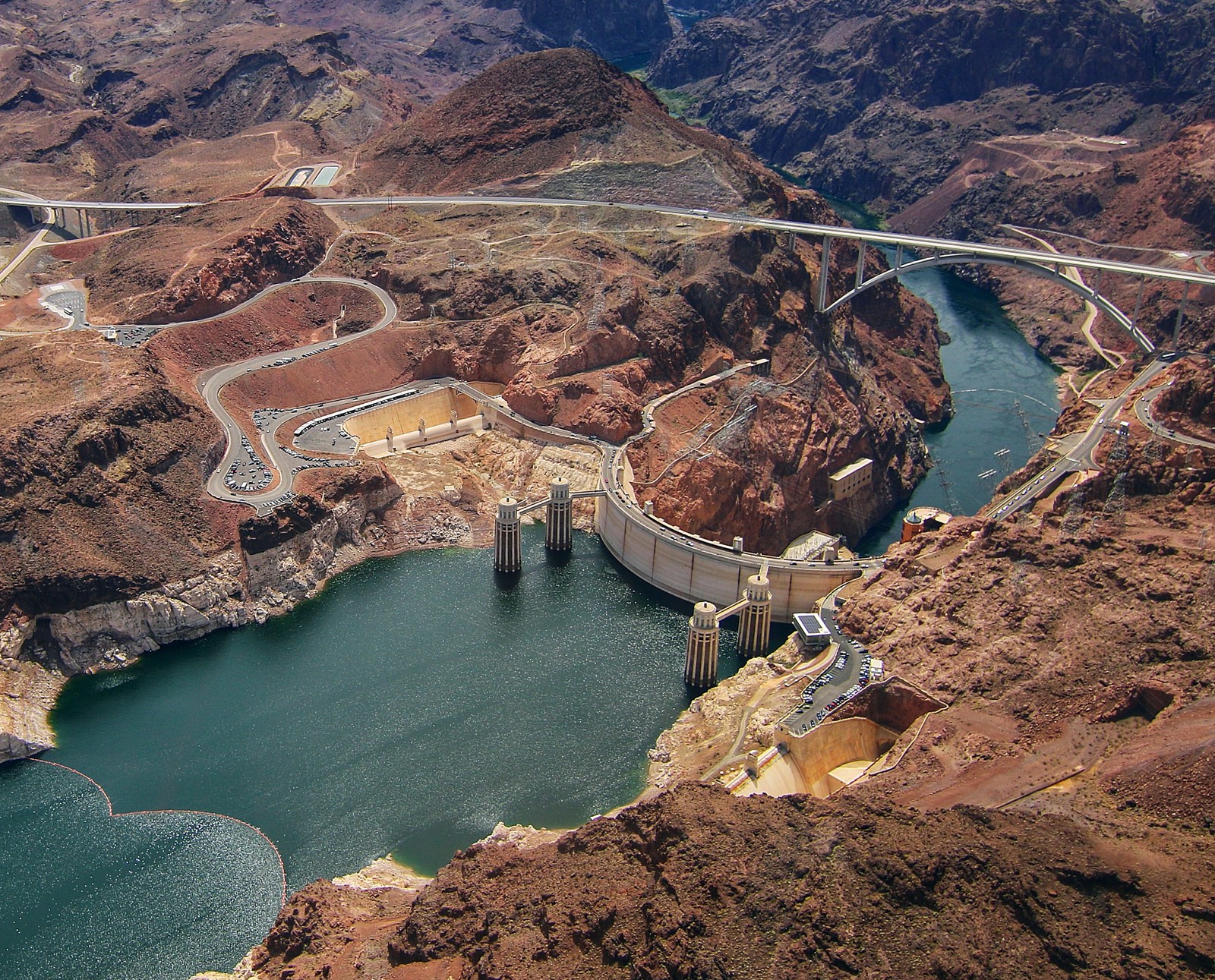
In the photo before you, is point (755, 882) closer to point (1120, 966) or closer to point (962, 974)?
point (962, 974)

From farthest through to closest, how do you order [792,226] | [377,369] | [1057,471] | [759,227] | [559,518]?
[792,226] < [759,227] < [377,369] < [559,518] < [1057,471]

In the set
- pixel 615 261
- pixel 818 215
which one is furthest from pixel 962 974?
pixel 818 215

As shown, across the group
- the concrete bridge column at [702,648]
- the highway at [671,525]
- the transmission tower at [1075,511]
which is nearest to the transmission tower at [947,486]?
the highway at [671,525]

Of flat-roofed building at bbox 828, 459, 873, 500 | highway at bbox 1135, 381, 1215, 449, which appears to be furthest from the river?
highway at bbox 1135, 381, 1215, 449

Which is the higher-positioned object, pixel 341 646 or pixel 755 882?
pixel 755 882

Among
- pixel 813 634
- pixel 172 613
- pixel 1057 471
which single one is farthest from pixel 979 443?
pixel 172 613

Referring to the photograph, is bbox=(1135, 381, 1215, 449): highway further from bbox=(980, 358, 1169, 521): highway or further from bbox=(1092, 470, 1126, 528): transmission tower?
bbox=(1092, 470, 1126, 528): transmission tower

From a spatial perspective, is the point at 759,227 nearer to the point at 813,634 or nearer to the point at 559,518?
the point at 559,518
